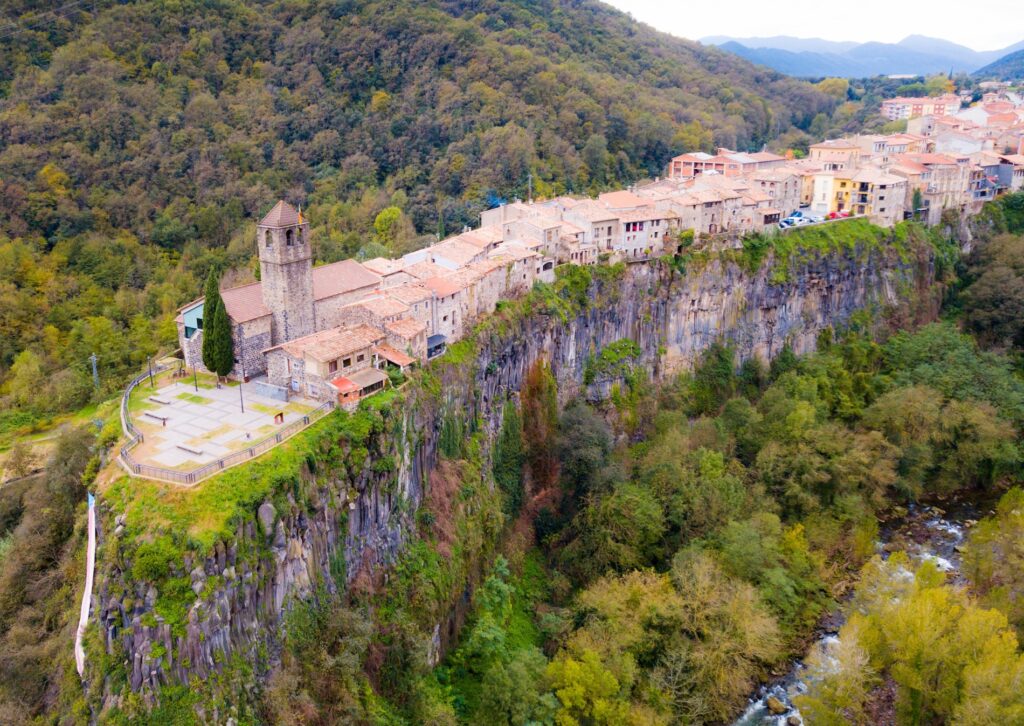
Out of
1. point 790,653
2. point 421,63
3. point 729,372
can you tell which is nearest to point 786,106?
point 421,63

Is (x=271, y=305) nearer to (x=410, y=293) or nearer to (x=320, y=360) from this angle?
(x=410, y=293)

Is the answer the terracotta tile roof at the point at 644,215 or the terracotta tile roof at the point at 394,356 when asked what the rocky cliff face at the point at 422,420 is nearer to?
the terracotta tile roof at the point at 394,356

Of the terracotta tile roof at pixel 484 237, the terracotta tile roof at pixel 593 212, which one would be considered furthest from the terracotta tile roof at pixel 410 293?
the terracotta tile roof at pixel 593 212

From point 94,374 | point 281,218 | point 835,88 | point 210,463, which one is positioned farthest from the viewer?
point 835,88

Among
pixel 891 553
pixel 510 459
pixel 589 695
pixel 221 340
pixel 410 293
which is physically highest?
pixel 410 293

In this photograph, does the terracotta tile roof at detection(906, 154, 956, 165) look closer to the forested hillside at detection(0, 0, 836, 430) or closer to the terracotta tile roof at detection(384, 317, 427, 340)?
the forested hillside at detection(0, 0, 836, 430)

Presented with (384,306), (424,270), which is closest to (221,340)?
(384,306)

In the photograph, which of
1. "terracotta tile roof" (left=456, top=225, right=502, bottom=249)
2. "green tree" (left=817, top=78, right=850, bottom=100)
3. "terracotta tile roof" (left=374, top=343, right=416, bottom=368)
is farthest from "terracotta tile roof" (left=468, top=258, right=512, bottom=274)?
"green tree" (left=817, top=78, right=850, bottom=100)
